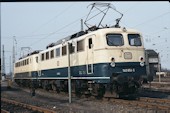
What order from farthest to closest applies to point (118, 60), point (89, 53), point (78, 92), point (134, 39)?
point (78, 92) < point (134, 39) < point (89, 53) < point (118, 60)

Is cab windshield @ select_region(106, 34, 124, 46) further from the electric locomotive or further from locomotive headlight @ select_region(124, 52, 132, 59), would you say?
locomotive headlight @ select_region(124, 52, 132, 59)

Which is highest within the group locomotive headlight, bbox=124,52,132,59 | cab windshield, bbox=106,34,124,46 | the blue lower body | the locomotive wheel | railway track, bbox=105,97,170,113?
cab windshield, bbox=106,34,124,46

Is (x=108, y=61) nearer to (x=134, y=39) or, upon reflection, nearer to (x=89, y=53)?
(x=89, y=53)

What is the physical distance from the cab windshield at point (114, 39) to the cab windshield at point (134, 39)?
54 cm

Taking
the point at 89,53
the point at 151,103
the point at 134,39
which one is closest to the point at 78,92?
the point at 89,53

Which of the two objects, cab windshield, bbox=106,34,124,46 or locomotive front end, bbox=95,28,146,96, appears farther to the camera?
cab windshield, bbox=106,34,124,46

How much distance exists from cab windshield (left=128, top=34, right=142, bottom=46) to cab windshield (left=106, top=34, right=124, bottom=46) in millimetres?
544

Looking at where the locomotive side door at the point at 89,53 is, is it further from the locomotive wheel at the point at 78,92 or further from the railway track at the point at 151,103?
the locomotive wheel at the point at 78,92

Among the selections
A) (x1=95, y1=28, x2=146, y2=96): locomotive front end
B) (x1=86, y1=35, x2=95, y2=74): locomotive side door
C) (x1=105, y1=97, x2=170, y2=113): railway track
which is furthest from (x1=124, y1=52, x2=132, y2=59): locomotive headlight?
(x1=105, y1=97, x2=170, y2=113): railway track

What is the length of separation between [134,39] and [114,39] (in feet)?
3.89

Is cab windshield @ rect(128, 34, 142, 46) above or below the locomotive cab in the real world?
above

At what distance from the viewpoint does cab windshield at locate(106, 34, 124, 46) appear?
16.8m

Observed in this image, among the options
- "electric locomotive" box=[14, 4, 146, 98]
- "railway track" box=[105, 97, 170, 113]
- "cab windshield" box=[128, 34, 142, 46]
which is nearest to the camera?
"railway track" box=[105, 97, 170, 113]

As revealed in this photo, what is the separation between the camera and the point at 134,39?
17578 millimetres
